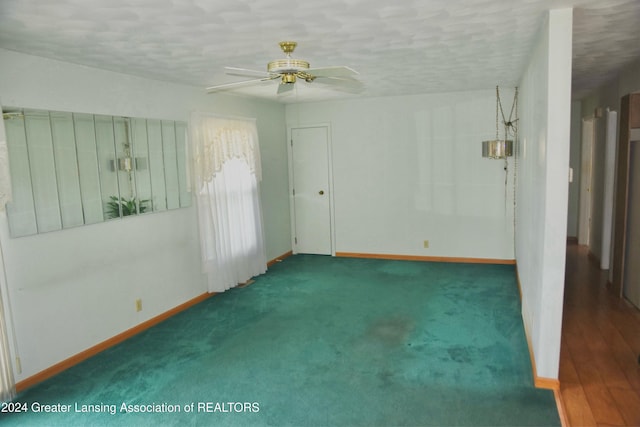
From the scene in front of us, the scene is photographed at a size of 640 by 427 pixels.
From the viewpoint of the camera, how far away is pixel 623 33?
3.27m

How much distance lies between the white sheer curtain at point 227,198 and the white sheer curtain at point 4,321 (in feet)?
6.57

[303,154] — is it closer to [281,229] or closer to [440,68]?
[281,229]

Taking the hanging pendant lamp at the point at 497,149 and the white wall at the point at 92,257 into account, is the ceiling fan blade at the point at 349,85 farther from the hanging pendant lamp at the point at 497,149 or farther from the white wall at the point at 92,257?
the hanging pendant lamp at the point at 497,149

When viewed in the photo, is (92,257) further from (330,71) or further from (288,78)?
(330,71)

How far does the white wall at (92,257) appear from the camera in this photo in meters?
3.26

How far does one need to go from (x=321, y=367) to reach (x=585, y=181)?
19.3 feet

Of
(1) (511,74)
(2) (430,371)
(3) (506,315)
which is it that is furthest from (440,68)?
(2) (430,371)

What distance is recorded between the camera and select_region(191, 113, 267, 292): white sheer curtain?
196 inches

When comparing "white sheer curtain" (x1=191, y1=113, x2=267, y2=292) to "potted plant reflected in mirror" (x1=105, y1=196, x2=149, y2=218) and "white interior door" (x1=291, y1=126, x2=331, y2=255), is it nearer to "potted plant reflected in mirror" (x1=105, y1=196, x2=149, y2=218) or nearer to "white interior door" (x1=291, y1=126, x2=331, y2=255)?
"potted plant reflected in mirror" (x1=105, y1=196, x2=149, y2=218)

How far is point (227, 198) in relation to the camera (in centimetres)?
534

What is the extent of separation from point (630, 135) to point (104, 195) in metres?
4.91

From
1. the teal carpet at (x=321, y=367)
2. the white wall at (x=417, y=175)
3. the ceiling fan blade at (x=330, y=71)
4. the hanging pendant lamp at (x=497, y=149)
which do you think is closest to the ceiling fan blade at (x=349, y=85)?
the white wall at (x=417, y=175)

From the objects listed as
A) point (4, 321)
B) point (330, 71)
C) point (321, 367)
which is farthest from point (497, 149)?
point (4, 321)

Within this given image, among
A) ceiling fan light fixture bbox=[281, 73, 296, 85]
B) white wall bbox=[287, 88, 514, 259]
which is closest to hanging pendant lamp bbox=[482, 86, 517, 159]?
white wall bbox=[287, 88, 514, 259]
